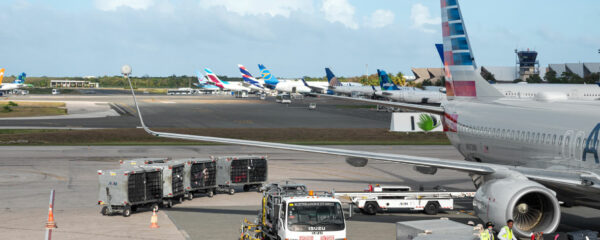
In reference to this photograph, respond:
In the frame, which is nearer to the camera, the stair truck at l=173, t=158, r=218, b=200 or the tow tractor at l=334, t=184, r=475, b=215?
the tow tractor at l=334, t=184, r=475, b=215

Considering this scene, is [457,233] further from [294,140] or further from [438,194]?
[294,140]

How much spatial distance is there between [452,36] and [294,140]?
3742 cm

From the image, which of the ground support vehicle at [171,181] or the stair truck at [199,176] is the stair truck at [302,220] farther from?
the stair truck at [199,176]

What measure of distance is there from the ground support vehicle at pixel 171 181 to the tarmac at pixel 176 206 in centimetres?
70

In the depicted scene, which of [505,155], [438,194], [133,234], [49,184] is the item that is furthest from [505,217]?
[49,184]

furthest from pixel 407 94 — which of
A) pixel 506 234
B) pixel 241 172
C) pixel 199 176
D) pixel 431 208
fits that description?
pixel 506 234

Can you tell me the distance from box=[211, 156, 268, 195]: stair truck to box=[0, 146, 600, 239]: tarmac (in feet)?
2.66

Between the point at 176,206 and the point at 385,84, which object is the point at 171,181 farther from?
the point at 385,84

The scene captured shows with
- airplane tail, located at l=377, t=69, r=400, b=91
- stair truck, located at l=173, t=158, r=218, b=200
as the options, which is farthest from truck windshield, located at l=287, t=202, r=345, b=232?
airplane tail, located at l=377, t=69, r=400, b=91

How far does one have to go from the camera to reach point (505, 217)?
22172mm

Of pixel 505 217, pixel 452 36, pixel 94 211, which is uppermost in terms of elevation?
pixel 452 36

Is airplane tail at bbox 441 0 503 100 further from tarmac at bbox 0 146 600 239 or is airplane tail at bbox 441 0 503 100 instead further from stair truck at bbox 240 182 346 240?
stair truck at bbox 240 182 346 240

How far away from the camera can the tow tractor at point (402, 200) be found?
106ft

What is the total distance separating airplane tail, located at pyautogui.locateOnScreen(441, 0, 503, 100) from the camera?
112 feet
